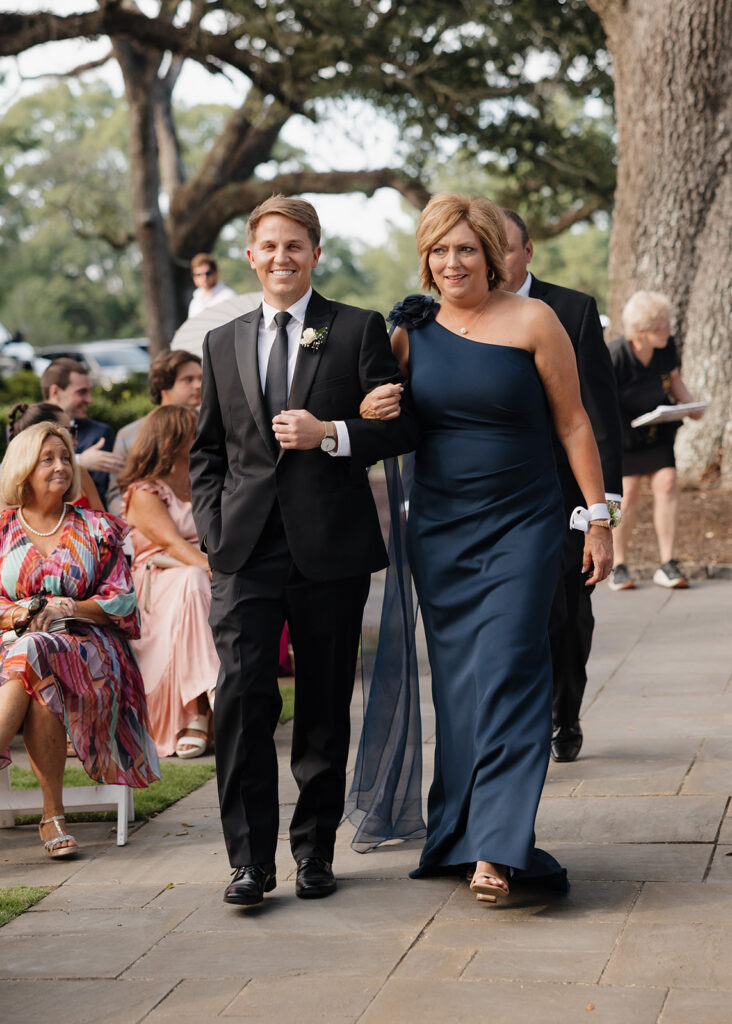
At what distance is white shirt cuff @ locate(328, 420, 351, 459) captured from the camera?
4.32m

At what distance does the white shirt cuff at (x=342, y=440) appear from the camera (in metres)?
4.32

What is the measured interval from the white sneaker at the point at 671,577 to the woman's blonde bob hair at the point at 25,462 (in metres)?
5.50

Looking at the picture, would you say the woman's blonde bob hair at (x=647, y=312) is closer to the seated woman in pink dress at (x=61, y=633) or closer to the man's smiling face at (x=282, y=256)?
the seated woman in pink dress at (x=61, y=633)

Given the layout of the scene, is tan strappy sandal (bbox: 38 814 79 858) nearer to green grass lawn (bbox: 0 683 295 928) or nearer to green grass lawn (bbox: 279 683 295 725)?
green grass lawn (bbox: 0 683 295 928)

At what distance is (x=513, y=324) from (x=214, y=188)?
18195mm

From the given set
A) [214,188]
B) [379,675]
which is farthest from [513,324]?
[214,188]

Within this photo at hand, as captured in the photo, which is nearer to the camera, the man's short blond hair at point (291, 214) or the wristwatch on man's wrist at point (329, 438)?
the wristwatch on man's wrist at point (329, 438)

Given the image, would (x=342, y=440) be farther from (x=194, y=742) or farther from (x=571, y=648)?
(x=194, y=742)

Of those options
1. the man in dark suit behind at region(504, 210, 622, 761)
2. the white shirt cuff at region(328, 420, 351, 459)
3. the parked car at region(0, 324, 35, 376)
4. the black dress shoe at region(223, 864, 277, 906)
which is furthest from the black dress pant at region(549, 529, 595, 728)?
the parked car at region(0, 324, 35, 376)

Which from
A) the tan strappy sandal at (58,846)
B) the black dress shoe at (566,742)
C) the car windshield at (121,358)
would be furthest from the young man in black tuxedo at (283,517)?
the car windshield at (121,358)

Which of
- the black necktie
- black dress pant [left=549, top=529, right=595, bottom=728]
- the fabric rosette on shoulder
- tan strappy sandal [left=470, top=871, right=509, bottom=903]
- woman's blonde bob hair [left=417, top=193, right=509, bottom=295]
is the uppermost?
woman's blonde bob hair [left=417, top=193, right=509, bottom=295]

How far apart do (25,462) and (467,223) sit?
211 centimetres

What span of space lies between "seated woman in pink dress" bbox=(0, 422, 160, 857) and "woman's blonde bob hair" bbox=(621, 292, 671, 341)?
511 cm

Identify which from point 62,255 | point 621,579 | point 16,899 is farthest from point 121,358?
point 62,255
